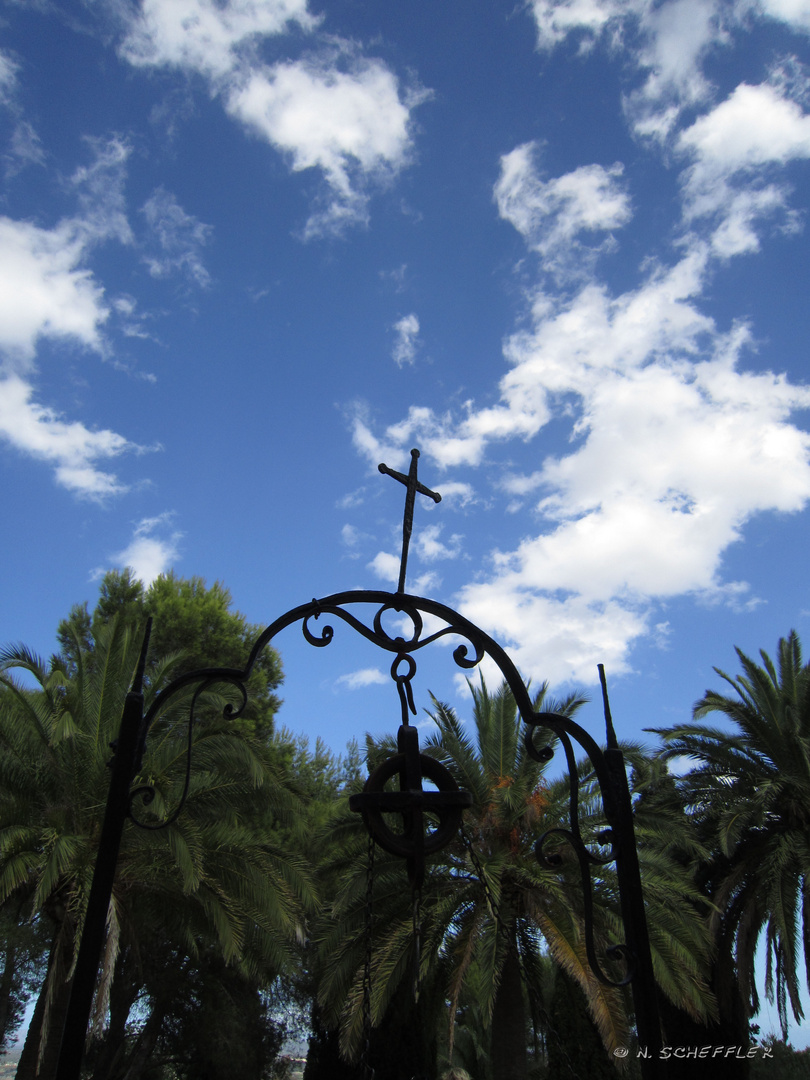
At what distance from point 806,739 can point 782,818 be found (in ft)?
5.17

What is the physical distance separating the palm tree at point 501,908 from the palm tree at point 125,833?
1.20 metres

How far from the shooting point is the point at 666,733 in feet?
52.4

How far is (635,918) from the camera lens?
3408 mm

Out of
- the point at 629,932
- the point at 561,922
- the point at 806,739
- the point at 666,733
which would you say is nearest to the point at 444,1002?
the point at 561,922

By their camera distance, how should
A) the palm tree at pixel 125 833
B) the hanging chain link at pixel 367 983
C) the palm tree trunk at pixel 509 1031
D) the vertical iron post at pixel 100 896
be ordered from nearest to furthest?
the vertical iron post at pixel 100 896 < the hanging chain link at pixel 367 983 < the palm tree at pixel 125 833 < the palm tree trunk at pixel 509 1031

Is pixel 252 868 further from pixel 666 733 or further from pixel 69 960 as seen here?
pixel 666 733

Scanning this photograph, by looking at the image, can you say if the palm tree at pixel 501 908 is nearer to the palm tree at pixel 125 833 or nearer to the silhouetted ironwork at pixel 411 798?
the palm tree at pixel 125 833

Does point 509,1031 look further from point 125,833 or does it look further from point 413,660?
point 413,660

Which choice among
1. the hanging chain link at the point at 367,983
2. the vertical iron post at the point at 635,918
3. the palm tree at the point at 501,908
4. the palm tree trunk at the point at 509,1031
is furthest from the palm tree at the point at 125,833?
the vertical iron post at the point at 635,918

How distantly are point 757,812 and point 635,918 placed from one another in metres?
12.3

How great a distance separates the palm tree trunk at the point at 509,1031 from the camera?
11.8 m

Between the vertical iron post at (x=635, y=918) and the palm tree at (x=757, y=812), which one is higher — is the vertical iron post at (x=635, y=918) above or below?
below

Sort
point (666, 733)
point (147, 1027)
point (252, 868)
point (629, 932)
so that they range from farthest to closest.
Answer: point (147, 1027) < point (666, 733) < point (252, 868) < point (629, 932)

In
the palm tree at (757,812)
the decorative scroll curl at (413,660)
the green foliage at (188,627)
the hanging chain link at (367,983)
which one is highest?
the green foliage at (188,627)
